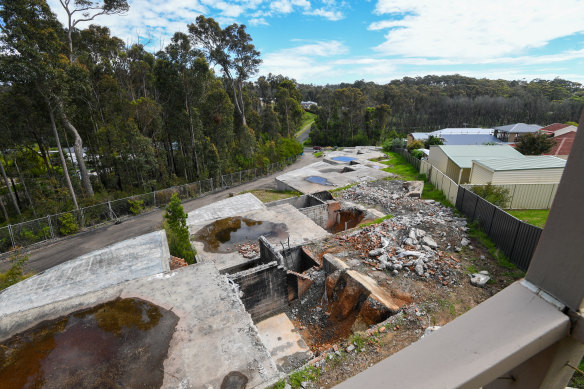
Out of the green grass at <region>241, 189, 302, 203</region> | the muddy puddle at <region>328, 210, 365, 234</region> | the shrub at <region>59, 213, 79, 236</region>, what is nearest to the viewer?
the shrub at <region>59, 213, 79, 236</region>

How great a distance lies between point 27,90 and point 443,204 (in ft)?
77.0

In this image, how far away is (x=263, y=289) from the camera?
9898 mm


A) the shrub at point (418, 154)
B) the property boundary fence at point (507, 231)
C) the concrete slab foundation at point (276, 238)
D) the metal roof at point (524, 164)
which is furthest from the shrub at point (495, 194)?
the shrub at point (418, 154)

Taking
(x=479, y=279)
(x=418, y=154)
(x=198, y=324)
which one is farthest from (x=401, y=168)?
(x=198, y=324)

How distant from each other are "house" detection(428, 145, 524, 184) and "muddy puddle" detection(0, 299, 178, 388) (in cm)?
1787

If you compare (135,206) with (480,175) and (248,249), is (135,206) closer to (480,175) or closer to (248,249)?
(248,249)

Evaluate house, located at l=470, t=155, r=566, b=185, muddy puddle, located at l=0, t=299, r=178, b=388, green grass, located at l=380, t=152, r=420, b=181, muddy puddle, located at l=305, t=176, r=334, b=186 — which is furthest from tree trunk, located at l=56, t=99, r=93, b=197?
house, located at l=470, t=155, r=566, b=185

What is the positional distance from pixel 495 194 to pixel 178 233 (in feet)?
46.3

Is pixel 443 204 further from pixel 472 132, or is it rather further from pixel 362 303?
pixel 472 132

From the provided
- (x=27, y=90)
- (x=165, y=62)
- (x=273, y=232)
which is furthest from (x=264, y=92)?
(x=273, y=232)

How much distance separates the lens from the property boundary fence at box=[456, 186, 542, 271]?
8523mm

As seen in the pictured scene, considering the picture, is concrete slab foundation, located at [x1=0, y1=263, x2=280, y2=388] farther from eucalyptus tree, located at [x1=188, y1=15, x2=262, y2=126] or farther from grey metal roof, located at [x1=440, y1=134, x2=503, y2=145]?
grey metal roof, located at [x1=440, y1=134, x2=503, y2=145]

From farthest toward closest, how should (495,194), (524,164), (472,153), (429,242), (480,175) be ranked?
1. (472,153)
2. (480,175)
3. (524,164)
4. (495,194)
5. (429,242)

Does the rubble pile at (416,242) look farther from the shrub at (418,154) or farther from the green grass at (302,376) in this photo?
the shrub at (418,154)
